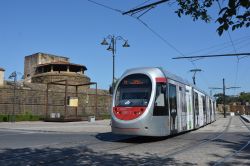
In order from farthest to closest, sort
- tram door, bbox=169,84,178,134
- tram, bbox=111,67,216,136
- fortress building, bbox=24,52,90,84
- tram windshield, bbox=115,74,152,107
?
1. fortress building, bbox=24,52,90,84
2. tram door, bbox=169,84,178,134
3. tram windshield, bbox=115,74,152,107
4. tram, bbox=111,67,216,136

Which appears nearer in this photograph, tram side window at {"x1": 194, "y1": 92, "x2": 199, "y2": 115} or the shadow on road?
the shadow on road

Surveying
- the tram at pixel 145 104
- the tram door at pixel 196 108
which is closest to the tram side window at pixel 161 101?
the tram at pixel 145 104

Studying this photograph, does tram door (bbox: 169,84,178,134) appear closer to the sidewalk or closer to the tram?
the tram

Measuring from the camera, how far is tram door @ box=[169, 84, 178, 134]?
16.7 metres

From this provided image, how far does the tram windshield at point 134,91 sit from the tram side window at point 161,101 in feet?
1.19

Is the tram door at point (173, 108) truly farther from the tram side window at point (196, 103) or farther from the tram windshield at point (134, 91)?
the tram side window at point (196, 103)

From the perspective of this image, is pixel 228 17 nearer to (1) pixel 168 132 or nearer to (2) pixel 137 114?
(2) pixel 137 114

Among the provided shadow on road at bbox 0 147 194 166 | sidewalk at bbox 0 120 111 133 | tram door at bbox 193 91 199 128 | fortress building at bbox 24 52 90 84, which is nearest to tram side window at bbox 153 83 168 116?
shadow on road at bbox 0 147 194 166

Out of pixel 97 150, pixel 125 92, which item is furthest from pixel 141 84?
pixel 97 150

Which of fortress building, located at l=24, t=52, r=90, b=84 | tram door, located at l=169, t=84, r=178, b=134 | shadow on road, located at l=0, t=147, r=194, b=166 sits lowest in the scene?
shadow on road, located at l=0, t=147, r=194, b=166

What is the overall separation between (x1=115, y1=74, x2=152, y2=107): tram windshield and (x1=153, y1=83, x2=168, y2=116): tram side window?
363mm

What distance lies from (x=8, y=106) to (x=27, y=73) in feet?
119

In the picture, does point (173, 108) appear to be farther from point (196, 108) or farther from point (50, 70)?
point (50, 70)

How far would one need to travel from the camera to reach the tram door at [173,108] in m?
16.7
